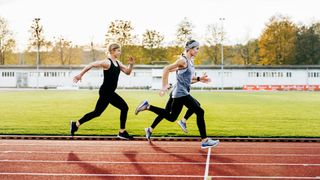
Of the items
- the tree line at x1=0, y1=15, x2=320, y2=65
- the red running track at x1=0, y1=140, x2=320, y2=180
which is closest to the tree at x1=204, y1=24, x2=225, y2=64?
the tree line at x1=0, y1=15, x2=320, y2=65

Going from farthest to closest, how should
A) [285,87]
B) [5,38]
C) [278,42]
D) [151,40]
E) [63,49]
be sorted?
1. [63,49]
2. [278,42]
3. [151,40]
4. [5,38]
5. [285,87]

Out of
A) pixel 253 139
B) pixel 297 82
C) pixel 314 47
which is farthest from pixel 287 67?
pixel 253 139

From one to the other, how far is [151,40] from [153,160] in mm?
70655

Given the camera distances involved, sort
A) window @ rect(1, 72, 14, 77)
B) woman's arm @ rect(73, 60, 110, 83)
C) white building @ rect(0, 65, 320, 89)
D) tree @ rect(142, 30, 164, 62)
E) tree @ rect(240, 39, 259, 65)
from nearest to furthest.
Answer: woman's arm @ rect(73, 60, 110, 83), white building @ rect(0, 65, 320, 89), window @ rect(1, 72, 14, 77), tree @ rect(142, 30, 164, 62), tree @ rect(240, 39, 259, 65)

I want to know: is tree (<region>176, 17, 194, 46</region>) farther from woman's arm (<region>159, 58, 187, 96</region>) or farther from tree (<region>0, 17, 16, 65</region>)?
woman's arm (<region>159, 58, 187, 96</region>)

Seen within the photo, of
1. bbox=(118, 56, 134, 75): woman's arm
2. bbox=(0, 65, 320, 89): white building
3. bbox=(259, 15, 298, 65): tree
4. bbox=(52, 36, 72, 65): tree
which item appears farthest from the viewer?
bbox=(52, 36, 72, 65): tree

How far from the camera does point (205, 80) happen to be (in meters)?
10.2

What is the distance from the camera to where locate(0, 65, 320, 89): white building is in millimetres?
73000

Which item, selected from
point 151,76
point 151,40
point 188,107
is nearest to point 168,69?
point 188,107

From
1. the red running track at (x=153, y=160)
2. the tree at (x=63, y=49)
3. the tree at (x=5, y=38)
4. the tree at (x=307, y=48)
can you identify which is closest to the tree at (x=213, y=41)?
the tree at (x=307, y=48)

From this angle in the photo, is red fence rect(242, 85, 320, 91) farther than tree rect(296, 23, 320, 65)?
No

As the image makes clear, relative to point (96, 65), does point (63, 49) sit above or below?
above

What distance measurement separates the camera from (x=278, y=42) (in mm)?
79688

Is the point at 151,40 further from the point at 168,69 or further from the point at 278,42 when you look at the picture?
the point at 168,69
